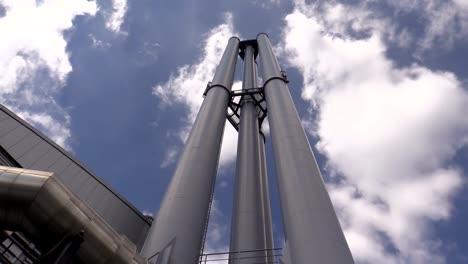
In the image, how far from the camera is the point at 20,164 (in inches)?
547

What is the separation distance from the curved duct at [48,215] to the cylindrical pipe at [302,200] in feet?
16.3

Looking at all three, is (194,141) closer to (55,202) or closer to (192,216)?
(192,216)

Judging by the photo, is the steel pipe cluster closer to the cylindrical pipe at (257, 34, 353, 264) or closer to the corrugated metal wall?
the cylindrical pipe at (257, 34, 353, 264)

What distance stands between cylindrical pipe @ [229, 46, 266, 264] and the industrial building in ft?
0.19

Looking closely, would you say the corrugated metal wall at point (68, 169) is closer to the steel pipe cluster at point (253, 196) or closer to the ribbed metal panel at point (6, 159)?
the ribbed metal panel at point (6, 159)

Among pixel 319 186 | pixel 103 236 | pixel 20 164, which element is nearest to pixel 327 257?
pixel 319 186

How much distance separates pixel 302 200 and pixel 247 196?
23.1 ft

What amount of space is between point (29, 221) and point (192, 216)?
5827 mm

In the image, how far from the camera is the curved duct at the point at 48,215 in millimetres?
5746

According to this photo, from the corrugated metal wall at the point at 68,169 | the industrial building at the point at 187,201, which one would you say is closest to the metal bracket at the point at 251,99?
the industrial building at the point at 187,201

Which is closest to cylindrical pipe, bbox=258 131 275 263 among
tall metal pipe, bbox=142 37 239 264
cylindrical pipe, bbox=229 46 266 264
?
cylindrical pipe, bbox=229 46 266 264

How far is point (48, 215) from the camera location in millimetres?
5848

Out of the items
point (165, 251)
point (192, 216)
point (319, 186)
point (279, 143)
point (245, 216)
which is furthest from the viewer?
point (245, 216)

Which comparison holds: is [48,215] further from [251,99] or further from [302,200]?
[251,99]
